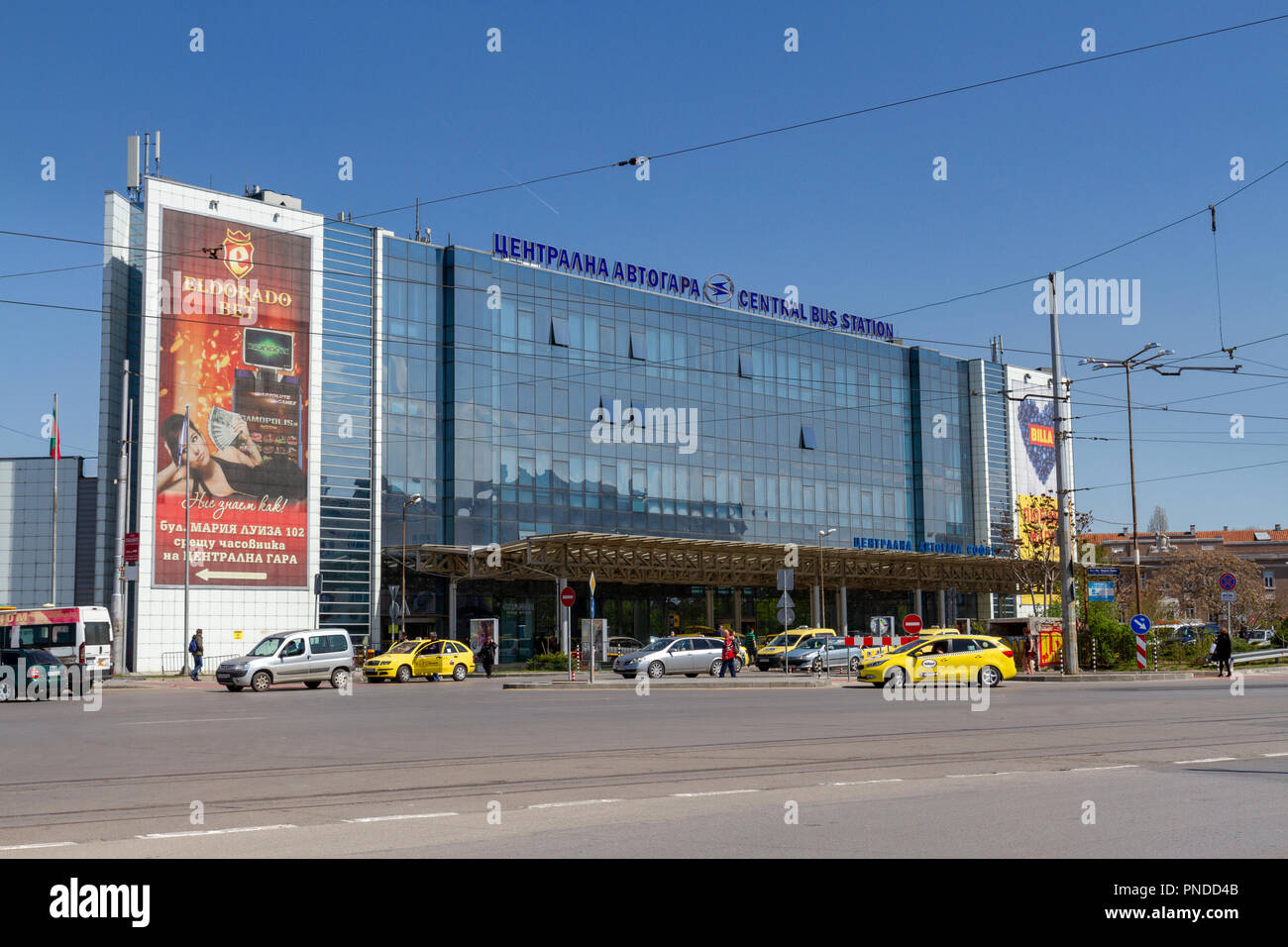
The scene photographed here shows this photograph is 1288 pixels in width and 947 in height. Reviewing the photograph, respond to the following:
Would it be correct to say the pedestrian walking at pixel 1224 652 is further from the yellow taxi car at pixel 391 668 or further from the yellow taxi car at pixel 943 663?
the yellow taxi car at pixel 391 668

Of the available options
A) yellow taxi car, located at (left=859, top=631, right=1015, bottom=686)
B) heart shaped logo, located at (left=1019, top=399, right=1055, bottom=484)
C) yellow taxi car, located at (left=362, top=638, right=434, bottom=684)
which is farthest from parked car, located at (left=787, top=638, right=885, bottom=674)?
heart shaped logo, located at (left=1019, top=399, right=1055, bottom=484)

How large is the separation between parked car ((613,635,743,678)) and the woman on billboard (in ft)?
66.3

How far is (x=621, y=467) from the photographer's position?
71.4 m

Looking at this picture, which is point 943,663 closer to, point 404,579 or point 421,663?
point 421,663

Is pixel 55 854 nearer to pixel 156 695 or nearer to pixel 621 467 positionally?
pixel 156 695

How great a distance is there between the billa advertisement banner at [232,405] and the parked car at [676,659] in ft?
64.8

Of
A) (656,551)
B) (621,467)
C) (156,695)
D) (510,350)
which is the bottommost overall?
(156,695)

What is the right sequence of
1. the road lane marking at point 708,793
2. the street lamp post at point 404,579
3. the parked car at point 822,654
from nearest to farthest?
the road lane marking at point 708,793 < the parked car at point 822,654 < the street lamp post at point 404,579

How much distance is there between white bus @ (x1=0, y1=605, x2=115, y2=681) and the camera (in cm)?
4722

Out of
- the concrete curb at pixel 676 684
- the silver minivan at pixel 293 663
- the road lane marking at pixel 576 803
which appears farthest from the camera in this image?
the silver minivan at pixel 293 663

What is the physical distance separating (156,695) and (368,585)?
25142 millimetres

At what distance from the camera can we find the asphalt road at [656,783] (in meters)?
8.57

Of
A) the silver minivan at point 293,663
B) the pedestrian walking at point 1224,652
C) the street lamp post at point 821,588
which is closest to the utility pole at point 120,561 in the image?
the silver minivan at point 293,663

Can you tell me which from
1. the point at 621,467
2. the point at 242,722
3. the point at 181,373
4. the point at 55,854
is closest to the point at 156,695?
the point at 242,722
